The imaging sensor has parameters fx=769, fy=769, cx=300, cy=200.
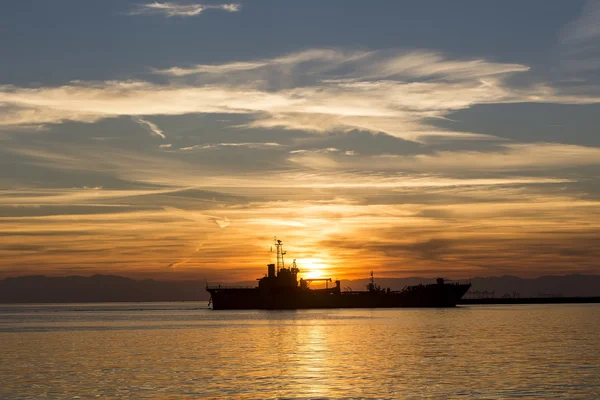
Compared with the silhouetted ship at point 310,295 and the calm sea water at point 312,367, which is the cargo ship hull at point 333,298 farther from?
the calm sea water at point 312,367

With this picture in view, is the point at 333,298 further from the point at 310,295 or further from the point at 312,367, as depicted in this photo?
the point at 312,367

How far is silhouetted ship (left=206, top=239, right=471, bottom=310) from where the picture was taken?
176m

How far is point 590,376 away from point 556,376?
1.97m

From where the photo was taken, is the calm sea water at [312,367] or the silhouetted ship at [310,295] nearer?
the calm sea water at [312,367]

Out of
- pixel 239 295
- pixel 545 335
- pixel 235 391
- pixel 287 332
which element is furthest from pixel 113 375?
pixel 239 295

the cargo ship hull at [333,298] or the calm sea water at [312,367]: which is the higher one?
the cargo ship hull at [333,298]

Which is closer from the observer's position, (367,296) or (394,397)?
(394,397)

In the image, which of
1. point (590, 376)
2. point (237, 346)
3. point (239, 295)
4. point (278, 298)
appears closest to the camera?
point (590, 376)

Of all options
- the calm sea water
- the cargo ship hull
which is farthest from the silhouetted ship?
the calm sea water

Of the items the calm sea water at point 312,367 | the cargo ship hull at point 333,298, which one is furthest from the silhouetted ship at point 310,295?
the calm sea water at point 312,367

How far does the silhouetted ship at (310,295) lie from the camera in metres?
176

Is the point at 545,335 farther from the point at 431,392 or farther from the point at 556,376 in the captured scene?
the point at 431,392

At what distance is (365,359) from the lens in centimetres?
5716

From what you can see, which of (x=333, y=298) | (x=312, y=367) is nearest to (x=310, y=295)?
(x=333, y=298)
